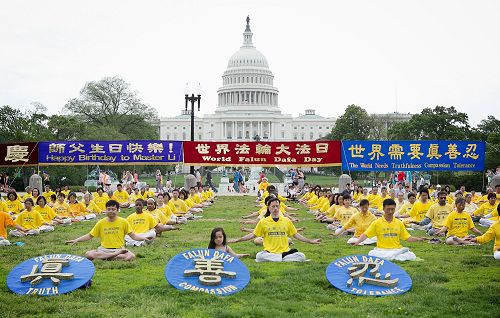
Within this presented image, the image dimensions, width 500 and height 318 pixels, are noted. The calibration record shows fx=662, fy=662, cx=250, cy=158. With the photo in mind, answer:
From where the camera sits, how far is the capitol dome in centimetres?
12769

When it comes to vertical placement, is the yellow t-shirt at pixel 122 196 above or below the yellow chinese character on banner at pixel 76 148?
below

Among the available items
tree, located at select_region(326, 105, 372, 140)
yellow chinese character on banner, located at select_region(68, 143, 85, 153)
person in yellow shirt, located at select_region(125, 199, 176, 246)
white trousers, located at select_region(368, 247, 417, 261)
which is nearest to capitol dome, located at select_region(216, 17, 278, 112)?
tree, located at select_region(326, 105, 372, 140)

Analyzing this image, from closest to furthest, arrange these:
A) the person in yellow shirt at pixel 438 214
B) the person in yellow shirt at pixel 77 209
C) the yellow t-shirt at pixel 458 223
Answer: the yellow t-shirt at pixel 458 223, the person in yellow shirt at pixel 438 214, the person in yellow shirt at pixel 77 209

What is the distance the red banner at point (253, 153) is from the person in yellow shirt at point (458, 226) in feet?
45.7

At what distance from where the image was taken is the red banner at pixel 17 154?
2706cm

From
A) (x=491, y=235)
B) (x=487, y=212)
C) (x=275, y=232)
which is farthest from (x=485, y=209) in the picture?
(x=275, y=232)

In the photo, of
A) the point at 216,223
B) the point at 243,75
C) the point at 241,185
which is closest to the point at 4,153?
the point at 216,223

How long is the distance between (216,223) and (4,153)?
12682mm

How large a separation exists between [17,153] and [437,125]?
135 feet

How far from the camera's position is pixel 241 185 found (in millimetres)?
40719

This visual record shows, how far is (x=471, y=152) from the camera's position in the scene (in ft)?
86.3

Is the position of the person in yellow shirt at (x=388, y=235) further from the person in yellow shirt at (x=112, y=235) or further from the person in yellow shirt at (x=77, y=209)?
the person in yellow shirt at (x=77, y=209)

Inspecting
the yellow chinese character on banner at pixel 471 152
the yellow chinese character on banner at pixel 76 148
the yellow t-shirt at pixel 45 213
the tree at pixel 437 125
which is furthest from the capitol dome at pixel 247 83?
the yellow t-shirt at pixel 45 213

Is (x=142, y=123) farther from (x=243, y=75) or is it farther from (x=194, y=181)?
(x=243, y=75)
